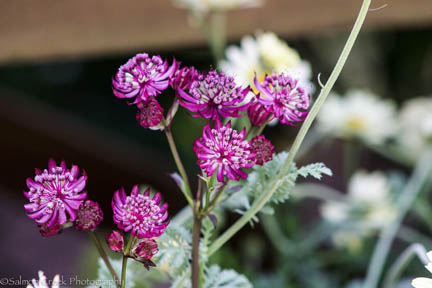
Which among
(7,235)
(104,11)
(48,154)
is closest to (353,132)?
(104,11)

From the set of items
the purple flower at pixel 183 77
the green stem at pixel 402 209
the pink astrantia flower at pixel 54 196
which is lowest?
the pink astrantia flower at pixel 54 196

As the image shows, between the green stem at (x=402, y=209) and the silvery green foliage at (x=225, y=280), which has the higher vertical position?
the green stem at (x=402, y=209)

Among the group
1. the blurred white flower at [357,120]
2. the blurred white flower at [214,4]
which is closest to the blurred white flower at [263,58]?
the blurred white flower at [214,4]

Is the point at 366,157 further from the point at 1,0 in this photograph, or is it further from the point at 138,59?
the point at 138,59

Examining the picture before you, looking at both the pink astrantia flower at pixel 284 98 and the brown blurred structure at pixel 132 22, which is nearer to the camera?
the pink astrantia flower at pixel 284 98

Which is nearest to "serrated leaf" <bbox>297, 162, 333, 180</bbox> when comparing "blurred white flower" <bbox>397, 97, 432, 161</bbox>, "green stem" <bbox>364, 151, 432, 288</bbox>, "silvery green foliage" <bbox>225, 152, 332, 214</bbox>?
"silvery green foliage" <bbox>225, 152, 332, 214</bbox>

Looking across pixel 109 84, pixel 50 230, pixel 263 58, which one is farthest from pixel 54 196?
pixel 109 84

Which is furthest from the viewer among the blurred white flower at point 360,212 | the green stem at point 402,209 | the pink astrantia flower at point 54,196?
the blurred white flower at point 360,212

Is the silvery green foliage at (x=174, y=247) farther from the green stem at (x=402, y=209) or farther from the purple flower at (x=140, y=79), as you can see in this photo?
the green stem at (x=402, y=209)

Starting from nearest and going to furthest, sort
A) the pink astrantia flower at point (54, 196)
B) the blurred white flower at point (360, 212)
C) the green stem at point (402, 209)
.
Result: 1. the pink astrantia flower at point (54, 196)
2. the green stem at point (402, 209)
3. the blurred white flower at point (360, 212)
